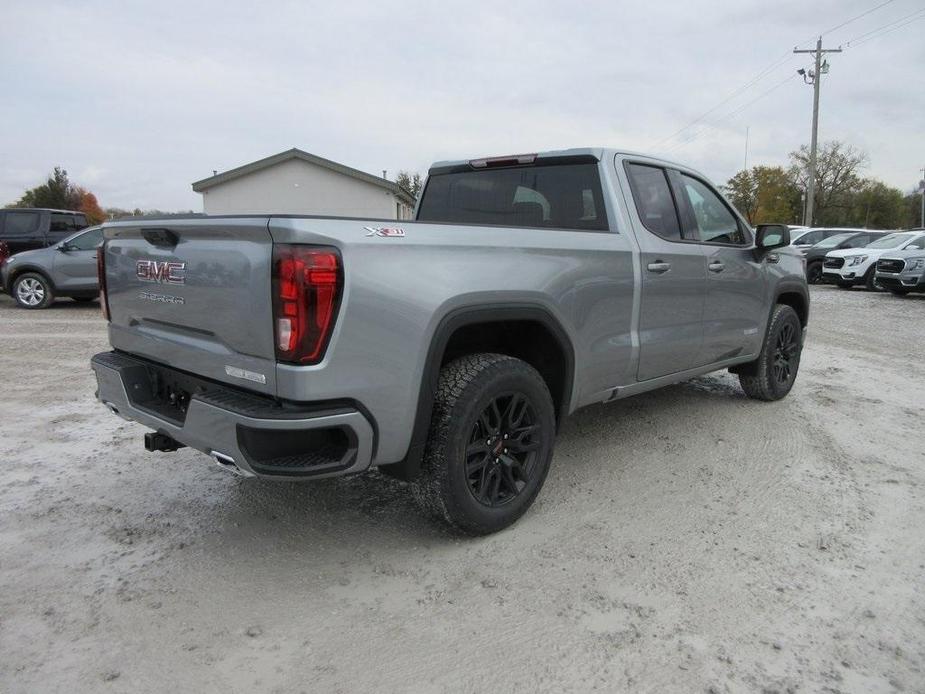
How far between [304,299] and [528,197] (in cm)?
213

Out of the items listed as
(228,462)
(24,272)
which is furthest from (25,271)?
(228,462)

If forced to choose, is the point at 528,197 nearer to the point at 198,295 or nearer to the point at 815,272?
→ the point at 198,295

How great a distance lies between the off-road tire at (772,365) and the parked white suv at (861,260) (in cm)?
1311

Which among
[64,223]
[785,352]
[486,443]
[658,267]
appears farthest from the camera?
[64,223]

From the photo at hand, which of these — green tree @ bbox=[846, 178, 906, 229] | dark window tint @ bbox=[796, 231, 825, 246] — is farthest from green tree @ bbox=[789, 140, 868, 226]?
dark window tint @ bbox=[796, 231, 825, 246]

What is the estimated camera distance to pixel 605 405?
5516 millimetres

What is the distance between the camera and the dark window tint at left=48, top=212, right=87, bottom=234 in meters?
13.8

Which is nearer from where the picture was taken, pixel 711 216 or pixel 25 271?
pixel 711 216

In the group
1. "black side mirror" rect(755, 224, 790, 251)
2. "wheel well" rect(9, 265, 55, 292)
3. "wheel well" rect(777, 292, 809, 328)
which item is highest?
"black side mirror" rect(755, 224, 790, 251)

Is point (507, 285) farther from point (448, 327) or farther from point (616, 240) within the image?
point (616, 240)

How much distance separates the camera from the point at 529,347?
11.5 feet

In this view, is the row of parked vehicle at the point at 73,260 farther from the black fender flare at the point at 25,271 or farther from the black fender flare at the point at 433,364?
the black fender flare at the point at 433,364

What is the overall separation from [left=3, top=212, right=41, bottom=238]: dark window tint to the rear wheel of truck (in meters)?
13.8

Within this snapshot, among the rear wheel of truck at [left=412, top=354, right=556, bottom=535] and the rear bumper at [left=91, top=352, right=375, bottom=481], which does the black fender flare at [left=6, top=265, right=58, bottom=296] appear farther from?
the rear wheel of truck at [left=412, top=354, right=556, bottom=535]
